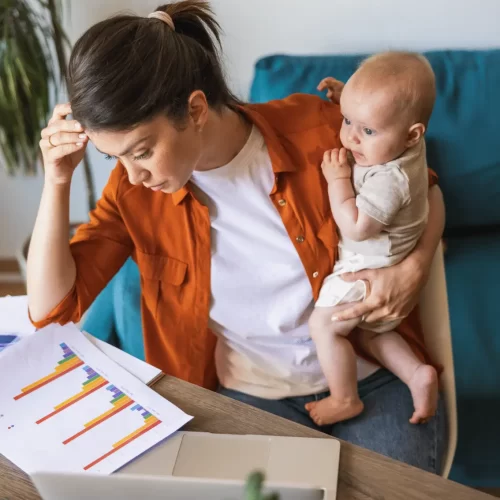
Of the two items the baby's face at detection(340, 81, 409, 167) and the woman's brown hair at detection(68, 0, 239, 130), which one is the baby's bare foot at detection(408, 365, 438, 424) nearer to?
the baby's face at detection(340, 81, 409, 167)

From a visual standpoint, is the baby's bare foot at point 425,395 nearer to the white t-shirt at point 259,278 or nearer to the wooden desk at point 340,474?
the white t-shirt at point 259,278

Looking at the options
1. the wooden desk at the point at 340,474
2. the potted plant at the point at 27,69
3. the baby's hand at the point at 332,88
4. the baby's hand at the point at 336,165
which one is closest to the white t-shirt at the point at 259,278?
the baby's hand at the point at 336,165

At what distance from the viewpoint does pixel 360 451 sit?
860 millimetres

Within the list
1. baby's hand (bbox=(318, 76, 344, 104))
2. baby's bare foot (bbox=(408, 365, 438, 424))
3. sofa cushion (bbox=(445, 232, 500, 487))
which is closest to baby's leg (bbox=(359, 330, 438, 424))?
baby's bare foot (bbox=(408, 365, 438, 424))

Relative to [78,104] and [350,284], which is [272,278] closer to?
[350,284]

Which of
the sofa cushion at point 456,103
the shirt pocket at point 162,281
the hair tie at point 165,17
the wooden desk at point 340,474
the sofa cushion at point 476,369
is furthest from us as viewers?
the sofa cushion at point 456,103

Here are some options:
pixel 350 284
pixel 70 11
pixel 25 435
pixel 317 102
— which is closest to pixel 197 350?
pixel 350 284

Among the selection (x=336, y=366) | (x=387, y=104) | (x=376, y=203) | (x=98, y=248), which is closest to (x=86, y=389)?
(x=98, y=248)

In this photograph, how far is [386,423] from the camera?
122 cm

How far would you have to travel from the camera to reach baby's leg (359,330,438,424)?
1207 millimetres

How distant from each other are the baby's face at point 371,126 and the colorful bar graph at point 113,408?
61 cm

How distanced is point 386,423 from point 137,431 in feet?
1.74

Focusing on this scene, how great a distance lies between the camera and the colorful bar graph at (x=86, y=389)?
37.7 inches

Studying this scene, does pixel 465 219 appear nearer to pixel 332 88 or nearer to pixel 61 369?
pixel 332 88
